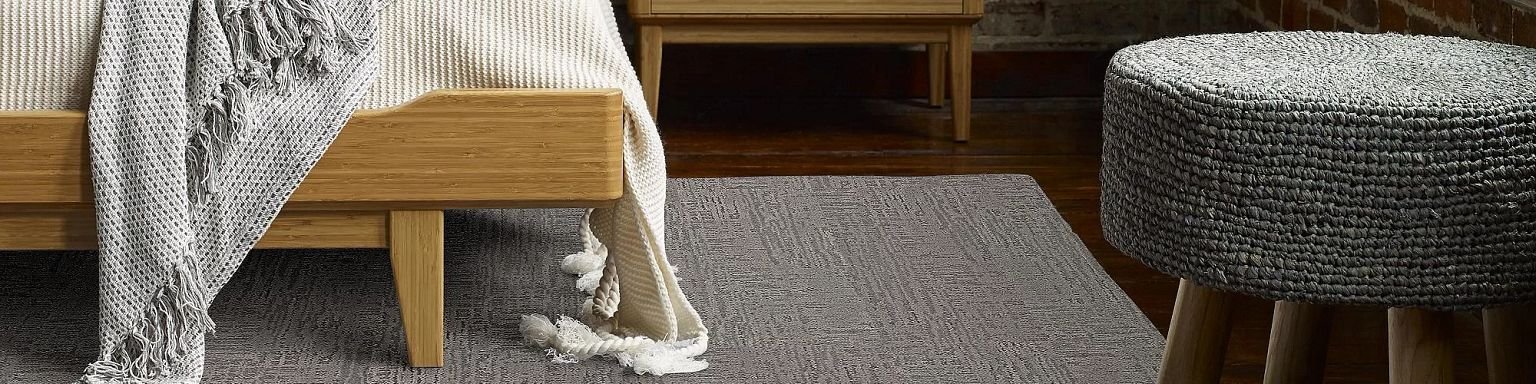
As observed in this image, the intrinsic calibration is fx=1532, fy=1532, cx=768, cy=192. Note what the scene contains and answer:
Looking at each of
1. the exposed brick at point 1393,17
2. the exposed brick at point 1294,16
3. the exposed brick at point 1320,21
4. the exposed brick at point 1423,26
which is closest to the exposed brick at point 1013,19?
the exposed brick at point 1294,16

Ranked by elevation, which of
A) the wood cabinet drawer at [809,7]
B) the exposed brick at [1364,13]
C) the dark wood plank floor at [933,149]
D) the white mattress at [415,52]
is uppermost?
the white mattress at [415,52]

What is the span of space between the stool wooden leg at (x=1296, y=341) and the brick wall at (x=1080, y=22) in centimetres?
232

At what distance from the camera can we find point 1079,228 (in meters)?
2.26

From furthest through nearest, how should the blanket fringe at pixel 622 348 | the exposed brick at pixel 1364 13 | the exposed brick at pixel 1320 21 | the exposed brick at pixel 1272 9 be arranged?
the exposed brick at pixel 1272 9 < the exposed brick at pixel 1320 21 < the exposed brick at pixel 1364 13 < the blanket fringe at pixel 622 348

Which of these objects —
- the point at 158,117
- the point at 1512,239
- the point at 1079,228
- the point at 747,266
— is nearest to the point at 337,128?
the point at 158,117

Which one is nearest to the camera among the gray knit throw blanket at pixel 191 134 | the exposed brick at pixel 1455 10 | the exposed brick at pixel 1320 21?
the gray knit throw blanket at pixel 191 134

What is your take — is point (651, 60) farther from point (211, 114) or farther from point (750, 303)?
point (211, 114)

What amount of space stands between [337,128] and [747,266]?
0.68 meters

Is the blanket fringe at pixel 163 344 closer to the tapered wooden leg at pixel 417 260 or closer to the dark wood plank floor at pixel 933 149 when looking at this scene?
the tapered wooden leg at pixel 417 260

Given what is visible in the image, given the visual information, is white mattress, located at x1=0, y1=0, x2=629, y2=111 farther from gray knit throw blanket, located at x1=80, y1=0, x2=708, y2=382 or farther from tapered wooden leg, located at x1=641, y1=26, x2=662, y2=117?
tapered wooden leg, located at x1=641, y1=26, x2=662, y2=117

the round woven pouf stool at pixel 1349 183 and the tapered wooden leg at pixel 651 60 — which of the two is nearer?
the round woven pouf stool at pixel 1349 183

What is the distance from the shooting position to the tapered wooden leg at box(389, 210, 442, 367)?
4.91 ft

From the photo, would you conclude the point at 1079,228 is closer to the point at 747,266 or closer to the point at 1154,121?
the point at 747,266

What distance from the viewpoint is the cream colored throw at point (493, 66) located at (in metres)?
1.45
